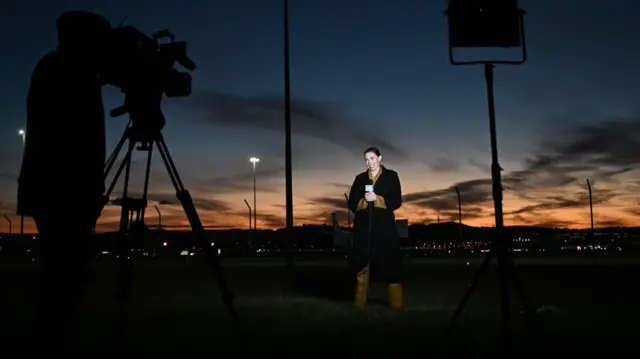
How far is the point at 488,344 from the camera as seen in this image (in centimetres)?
555

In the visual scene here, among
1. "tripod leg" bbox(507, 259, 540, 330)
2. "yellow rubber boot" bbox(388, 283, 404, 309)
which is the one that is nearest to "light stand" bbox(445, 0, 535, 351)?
"tripod leg" bbox(507, 259, 540, 330)

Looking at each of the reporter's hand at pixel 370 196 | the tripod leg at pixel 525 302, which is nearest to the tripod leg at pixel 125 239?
the reporter's hand at pixel 370 196

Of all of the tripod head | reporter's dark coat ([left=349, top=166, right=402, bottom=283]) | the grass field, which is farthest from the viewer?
reporter's dark coat ([left=349, top=166, right=402, bottom=283])

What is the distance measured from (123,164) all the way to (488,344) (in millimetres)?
3493

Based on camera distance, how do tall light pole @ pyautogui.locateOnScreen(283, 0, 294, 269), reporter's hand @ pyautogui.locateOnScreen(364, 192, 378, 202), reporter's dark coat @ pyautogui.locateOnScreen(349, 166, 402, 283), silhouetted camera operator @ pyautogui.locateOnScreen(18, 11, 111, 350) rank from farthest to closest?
tall light pole @ pyautogui.locateOnScreen(283, 0, 294, 269)
reporter's dark coat @ pyautogui.locateOnScreen(349, 166, 402, 283)
reporter's hand @ pyautogui.locateOnScreen(364, 192, 378, 202)
silhouetted camera operator @ pyautogui.locateOnScreen(18, 11, 111, 350)

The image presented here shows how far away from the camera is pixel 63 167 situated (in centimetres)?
405

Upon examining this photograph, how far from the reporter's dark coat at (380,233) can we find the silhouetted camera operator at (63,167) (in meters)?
4.43

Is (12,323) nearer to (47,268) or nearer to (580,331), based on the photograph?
(47,268)

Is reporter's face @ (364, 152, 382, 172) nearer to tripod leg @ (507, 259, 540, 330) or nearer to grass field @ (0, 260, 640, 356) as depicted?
grass field @ (0, 260, 640, 356)

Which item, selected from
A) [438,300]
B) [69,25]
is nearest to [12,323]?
[69,25]

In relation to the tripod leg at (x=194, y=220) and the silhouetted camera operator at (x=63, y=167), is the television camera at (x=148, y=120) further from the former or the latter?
the silhouetted camera operator at (x=63, y=167)

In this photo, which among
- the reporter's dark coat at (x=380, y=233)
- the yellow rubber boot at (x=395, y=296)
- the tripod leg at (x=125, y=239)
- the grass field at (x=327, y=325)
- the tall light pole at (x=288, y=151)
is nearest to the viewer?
the grass field at (x=327, y=325)

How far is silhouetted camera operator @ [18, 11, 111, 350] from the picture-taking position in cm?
400

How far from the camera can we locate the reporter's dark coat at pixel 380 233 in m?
8.06
